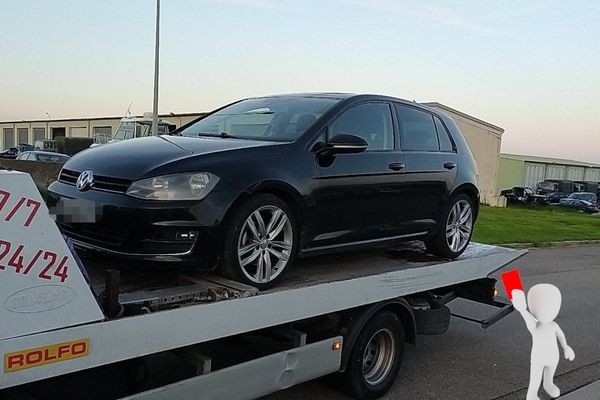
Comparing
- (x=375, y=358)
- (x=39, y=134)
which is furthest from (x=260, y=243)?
(x=39, y=134)

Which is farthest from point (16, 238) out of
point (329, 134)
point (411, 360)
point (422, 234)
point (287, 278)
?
point (411, 360)

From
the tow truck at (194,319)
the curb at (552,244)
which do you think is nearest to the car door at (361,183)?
the tow truck at (194,319)

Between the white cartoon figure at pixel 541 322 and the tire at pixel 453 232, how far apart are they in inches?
110

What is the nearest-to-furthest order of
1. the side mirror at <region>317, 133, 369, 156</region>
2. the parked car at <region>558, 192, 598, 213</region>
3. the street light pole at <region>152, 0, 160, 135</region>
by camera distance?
the side mirror at <region>317, 133, 369, 156</region>
the street light pole at <region>152, 0, 160, 135</region>
the parked car at <region>558, 192, 598, 213</region>

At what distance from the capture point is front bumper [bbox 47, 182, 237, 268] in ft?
12.1

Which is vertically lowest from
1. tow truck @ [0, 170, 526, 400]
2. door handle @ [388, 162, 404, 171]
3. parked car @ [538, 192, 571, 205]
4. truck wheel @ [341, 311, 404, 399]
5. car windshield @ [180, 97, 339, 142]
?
parked car @ [538, 192, 571, 205]

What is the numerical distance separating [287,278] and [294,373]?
0.67 meters

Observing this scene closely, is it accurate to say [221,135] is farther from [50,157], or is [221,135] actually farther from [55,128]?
[55,128]

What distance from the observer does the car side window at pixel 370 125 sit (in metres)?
5.00

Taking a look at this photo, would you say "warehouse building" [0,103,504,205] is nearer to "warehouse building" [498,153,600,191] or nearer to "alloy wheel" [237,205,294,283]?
"warehouse building" [498,153,600,191]

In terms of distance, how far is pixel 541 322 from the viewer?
2879 mm

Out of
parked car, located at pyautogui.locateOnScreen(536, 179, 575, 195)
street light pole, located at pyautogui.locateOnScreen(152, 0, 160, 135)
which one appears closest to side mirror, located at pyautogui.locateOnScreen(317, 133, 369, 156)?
street light pole, located at pyautogui.locateOnScreen(152, 0, 160, 135)

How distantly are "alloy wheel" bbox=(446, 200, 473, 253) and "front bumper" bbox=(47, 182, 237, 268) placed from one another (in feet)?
9.48

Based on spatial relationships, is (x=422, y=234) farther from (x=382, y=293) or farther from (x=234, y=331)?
(x=234, y=331)
